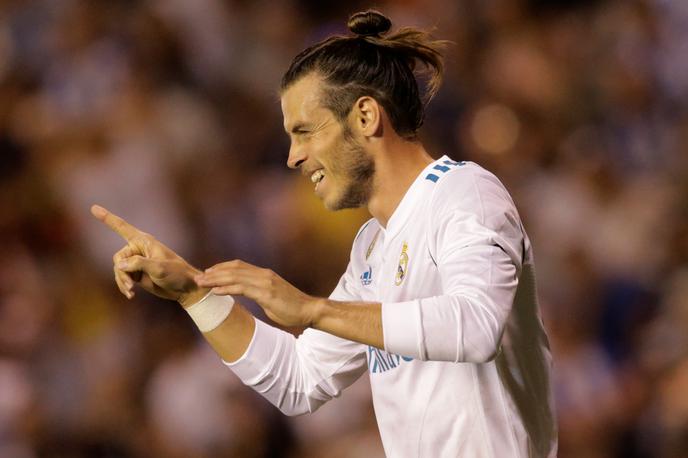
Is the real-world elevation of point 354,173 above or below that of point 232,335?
above

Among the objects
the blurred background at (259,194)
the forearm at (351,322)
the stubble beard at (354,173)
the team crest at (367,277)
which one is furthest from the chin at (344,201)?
the blurred background at (259,194)

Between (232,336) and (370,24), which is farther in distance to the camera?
(232,336)

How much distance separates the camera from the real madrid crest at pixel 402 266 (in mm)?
2854

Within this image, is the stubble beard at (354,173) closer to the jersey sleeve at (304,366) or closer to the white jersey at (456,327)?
the white jersey at (456,327)

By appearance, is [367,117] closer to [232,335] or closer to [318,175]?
[318,175]

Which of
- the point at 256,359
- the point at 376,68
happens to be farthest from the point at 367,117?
the point at 256,359

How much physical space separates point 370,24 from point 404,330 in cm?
103

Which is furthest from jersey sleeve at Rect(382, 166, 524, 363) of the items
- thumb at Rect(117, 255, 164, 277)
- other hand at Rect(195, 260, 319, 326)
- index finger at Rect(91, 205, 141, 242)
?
index finger at Rect(91, 205, 141, 242)

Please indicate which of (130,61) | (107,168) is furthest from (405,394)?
(130,61)

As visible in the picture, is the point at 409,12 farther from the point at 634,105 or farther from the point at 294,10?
the point at 634,105

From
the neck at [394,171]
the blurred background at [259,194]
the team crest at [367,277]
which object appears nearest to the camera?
the neck at [394,171]

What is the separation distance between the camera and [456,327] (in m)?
2.37

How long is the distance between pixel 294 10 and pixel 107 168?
1683mm

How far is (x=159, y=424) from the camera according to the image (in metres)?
5.42
